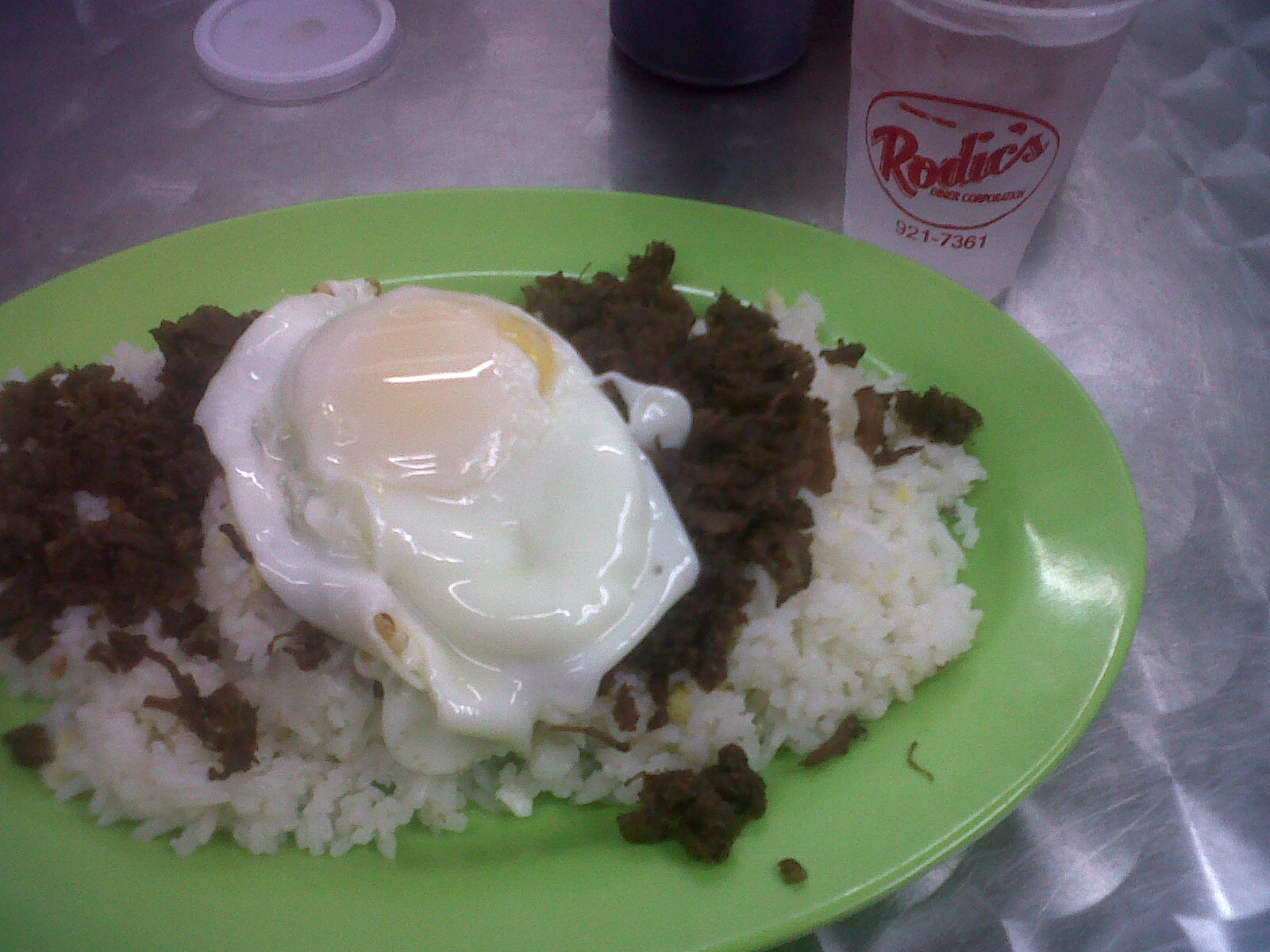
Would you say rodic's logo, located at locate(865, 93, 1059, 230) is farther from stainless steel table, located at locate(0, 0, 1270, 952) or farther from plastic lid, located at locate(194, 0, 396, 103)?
plastic lid, located at locate(194, 0, 396, 103)

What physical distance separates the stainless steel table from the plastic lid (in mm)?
86

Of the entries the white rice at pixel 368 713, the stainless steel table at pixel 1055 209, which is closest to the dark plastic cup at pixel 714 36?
the stainless steel table at pixel 1055 209

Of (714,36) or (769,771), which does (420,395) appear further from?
(714,36)

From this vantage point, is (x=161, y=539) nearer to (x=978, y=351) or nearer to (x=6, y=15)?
(x=978, y=351)

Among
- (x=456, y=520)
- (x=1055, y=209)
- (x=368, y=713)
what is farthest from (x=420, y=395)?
(x=1055, y=209)

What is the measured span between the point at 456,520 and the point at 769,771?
0.69 metres

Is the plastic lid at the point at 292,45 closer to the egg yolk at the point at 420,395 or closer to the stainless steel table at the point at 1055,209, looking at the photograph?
the stainless steel table at the point at 1055,209

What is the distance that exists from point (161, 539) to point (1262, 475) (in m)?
2.49

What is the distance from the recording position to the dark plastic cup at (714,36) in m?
2.89

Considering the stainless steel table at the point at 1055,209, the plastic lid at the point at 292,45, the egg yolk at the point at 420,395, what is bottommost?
the stainless steel table at the point at 1055,209

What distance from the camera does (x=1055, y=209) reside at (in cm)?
292

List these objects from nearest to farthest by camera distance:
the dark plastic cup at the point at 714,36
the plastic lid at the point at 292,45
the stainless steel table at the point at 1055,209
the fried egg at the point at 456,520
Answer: the fried egg at the point at 456,520 → the stainless steel table at the point at 1055,209 → the dark plastic cup at the point at 714,36 → the plastic lid at the point at 292,45

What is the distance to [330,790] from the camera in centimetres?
157

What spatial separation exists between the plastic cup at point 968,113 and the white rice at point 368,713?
2.87 feet
